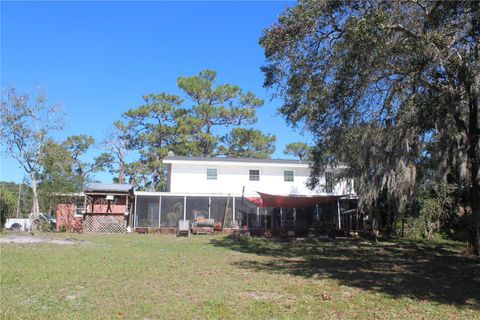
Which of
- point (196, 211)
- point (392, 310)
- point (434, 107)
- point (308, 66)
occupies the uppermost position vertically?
point (308, 66)

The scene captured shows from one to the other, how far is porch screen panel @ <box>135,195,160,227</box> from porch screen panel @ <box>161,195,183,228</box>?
1.72ft

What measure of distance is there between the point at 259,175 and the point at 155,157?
13350mm

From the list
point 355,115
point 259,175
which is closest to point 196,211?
point 259,175

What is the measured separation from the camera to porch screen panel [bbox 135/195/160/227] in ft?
92.3

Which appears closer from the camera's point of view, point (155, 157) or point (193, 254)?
point (193, 254)

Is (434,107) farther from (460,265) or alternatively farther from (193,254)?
(193,254)

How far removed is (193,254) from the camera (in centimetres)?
1532

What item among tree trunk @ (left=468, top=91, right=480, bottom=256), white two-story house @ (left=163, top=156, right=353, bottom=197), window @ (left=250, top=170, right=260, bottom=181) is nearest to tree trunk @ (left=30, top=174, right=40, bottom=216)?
white two-story house @ (left=163, top=156, right=353, bottom=197)

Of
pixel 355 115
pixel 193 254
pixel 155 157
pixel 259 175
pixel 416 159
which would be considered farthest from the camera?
pixel 155 157

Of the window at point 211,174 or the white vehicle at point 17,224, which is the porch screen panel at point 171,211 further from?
the white vehicle at point 17,224

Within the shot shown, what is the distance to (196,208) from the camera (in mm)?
28625

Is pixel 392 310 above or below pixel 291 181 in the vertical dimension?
below

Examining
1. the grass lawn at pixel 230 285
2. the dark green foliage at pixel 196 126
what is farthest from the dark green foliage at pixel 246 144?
the grass lawn at pixel 230 285

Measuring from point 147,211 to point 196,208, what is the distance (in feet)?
9.97
